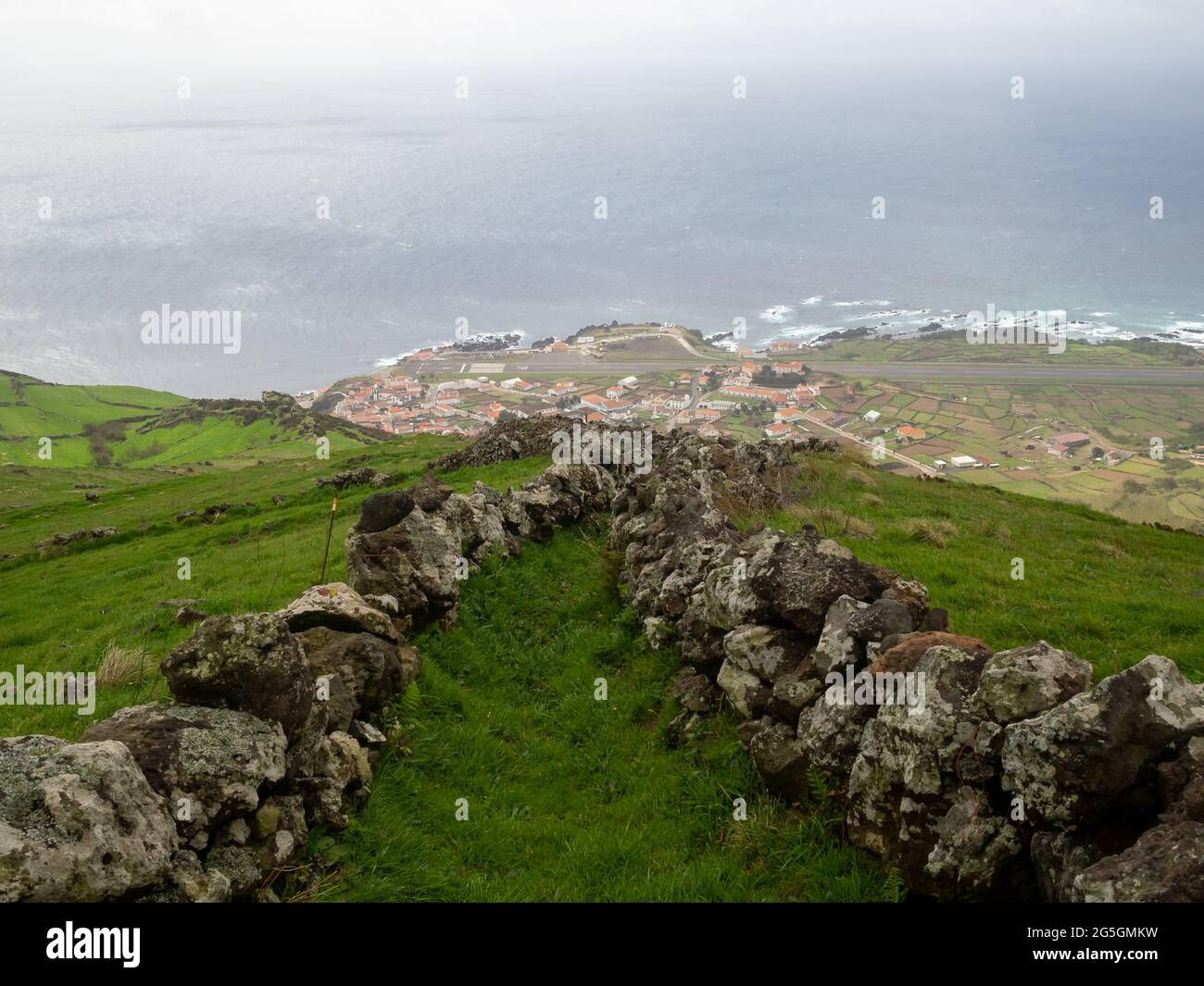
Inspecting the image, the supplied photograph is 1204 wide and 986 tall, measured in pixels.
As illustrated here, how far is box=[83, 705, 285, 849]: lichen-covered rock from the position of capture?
6.99 metres

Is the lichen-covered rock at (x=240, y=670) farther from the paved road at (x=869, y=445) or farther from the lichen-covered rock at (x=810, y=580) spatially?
the paved road at (x=869, y=445)

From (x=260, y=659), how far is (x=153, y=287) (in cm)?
22175

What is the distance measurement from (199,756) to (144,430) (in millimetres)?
117011

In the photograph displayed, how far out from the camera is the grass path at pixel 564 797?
26.2 ft

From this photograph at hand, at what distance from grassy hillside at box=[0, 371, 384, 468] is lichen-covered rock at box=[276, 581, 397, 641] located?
7497cm

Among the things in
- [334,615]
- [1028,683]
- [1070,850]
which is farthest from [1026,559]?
[334,615]

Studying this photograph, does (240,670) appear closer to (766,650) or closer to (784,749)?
(784,749)

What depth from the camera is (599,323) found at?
567 ft

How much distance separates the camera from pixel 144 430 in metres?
105

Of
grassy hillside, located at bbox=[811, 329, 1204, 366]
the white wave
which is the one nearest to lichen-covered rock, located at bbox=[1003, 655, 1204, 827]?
grassy hillside, located at bbox=[811, 329, 1204, 366]

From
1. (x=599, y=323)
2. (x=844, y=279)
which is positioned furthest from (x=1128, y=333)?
(x=599, y=323)
